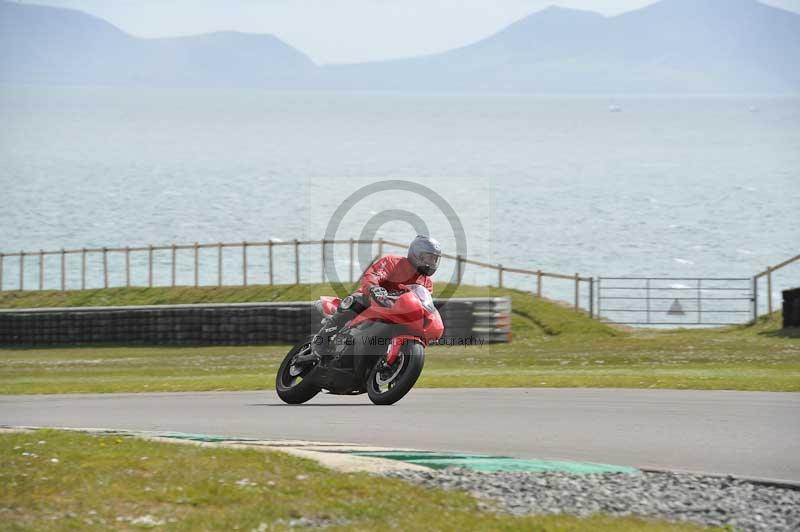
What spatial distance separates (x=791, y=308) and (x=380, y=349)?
22.4 m

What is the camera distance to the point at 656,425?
1410cm

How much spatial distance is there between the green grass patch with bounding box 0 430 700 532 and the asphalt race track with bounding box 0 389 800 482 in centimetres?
218

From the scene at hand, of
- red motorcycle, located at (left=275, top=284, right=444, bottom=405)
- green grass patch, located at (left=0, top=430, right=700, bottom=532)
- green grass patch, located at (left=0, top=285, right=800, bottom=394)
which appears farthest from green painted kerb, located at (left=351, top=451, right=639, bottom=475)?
green grass patch, located at (left=0, top=285, right=800, bottom=394)

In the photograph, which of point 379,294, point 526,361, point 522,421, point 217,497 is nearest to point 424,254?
point 379,294

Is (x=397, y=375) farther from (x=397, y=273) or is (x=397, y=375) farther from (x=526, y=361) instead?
(x=526, y=361)

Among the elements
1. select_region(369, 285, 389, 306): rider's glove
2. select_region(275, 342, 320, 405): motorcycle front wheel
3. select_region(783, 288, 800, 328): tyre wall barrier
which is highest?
select_region(369, 285, 389, 306): rider's glove

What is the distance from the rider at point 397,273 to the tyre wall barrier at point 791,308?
21443 millimetres

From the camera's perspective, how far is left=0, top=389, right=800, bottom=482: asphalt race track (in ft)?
40.8

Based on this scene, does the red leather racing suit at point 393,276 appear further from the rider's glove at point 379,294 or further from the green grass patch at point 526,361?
the green grass patch at point 526,361

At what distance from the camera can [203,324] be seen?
34.3m

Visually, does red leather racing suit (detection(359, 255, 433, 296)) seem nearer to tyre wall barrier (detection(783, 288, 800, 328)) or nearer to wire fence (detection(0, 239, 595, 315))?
tyre wall barrier (detection(783, 288, 800, 328))

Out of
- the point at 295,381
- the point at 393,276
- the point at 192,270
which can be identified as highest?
the point at 192,270

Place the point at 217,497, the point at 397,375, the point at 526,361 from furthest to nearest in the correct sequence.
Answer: the point at 526,361 < the point at 397,375 < the point at 217,497

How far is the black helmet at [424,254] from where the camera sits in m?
14.7
